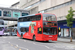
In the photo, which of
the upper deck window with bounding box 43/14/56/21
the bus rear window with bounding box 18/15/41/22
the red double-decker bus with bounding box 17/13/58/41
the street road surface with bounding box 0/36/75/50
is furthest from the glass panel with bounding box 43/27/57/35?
the street road surface with bounding box 0/36/75/50

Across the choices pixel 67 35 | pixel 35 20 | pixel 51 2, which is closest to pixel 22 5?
pixel 51 2

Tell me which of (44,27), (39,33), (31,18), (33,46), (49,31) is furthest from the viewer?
(31,18)

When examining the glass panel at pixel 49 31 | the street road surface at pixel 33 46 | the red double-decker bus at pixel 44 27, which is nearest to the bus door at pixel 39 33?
the red double-decker bus at pixel 44 27

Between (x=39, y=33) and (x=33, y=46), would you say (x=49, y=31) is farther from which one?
(x=33, y=46)

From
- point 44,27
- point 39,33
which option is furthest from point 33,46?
point 39,33

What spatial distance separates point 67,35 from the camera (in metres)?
35.4

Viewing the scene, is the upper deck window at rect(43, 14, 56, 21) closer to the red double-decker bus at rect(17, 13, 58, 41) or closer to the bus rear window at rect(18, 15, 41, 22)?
the red double-decker bus at rect(17, 13, 58, 41)

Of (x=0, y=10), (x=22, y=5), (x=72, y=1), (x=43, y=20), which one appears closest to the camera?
(x=43, y=20)

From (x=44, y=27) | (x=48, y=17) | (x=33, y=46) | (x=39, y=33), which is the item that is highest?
(x=48, y=17)

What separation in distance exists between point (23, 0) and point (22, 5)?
2.30 meters

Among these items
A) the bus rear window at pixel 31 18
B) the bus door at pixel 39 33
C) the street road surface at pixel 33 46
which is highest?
the bus rear window at pixel 31 18

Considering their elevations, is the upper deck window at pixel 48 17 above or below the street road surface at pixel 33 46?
above

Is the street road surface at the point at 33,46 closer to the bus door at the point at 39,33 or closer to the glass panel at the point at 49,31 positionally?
the bus door at the point at 39,33

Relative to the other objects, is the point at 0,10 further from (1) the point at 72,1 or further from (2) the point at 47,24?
(2) the point at 47,24
